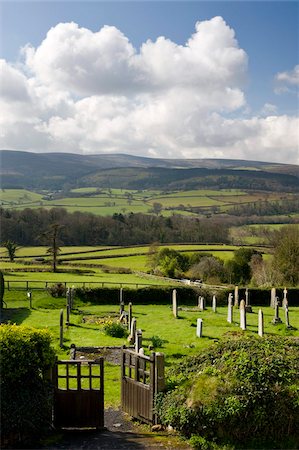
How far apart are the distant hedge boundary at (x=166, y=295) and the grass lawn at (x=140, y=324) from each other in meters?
1.21

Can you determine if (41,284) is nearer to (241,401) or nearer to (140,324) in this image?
(140,324)

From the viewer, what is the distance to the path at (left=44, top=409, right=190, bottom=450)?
452 inches

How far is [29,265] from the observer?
63250 millimetres

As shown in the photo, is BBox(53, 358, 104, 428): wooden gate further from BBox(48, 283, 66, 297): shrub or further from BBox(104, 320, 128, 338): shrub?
BBox(48, 283, 66, 297): shrub

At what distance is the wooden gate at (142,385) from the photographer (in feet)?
42.8

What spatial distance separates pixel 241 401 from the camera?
11430mm

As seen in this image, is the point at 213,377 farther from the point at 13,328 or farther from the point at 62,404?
the point at 13,328

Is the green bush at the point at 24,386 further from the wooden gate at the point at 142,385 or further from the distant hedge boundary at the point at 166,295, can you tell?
the distant hedge boundary at the point at 166,295

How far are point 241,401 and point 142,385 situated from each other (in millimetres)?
3070

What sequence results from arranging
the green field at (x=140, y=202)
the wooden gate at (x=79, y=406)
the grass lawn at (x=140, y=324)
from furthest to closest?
the green field at (x=140, y=202)
the grass lawn at (x=140, y=324)
the wooden gate at (x=79, y=406)

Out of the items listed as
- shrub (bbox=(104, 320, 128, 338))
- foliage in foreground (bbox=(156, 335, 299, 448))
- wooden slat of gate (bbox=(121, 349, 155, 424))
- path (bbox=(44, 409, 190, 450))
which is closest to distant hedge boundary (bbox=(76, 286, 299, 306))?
shrub (bbox=(104, 320, 128, 338))

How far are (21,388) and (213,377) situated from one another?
444cm

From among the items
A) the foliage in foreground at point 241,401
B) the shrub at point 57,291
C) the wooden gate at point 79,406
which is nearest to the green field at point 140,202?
the shrub at point 57,291

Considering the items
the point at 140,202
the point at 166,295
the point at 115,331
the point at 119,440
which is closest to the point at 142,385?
the point at 119,440
